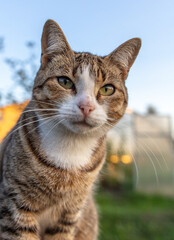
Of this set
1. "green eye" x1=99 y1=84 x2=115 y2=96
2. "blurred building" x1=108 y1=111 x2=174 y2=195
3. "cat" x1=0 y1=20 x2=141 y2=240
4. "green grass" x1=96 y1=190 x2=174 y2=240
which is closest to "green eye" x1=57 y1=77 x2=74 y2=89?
"cat" x1=0 y1=20 x2=141 y2=240

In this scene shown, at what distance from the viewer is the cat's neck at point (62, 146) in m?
1.61

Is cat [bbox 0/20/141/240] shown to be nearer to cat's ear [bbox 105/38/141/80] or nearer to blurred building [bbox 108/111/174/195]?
cat's ear [bbox 105/38/141/80]

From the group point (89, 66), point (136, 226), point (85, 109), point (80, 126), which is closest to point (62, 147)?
point (80, 126)

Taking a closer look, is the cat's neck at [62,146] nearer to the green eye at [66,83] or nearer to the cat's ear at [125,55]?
the green eye at [66,83]

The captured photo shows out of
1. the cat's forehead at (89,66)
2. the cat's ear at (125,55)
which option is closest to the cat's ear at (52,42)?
the cat's forehead at (89,66)

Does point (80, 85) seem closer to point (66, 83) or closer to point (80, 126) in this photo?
point (66, 83)

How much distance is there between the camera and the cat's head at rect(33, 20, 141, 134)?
1415 mm

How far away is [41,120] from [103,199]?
5.48 metres

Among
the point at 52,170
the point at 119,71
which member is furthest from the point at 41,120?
the point at 119,71

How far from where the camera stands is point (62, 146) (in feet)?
5.34

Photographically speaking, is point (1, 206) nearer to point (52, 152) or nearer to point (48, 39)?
point (52, 152)

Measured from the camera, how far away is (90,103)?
1383mm

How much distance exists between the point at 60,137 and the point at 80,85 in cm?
35

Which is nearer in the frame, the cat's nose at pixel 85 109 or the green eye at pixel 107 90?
the cat's nose at pixel 85 109
